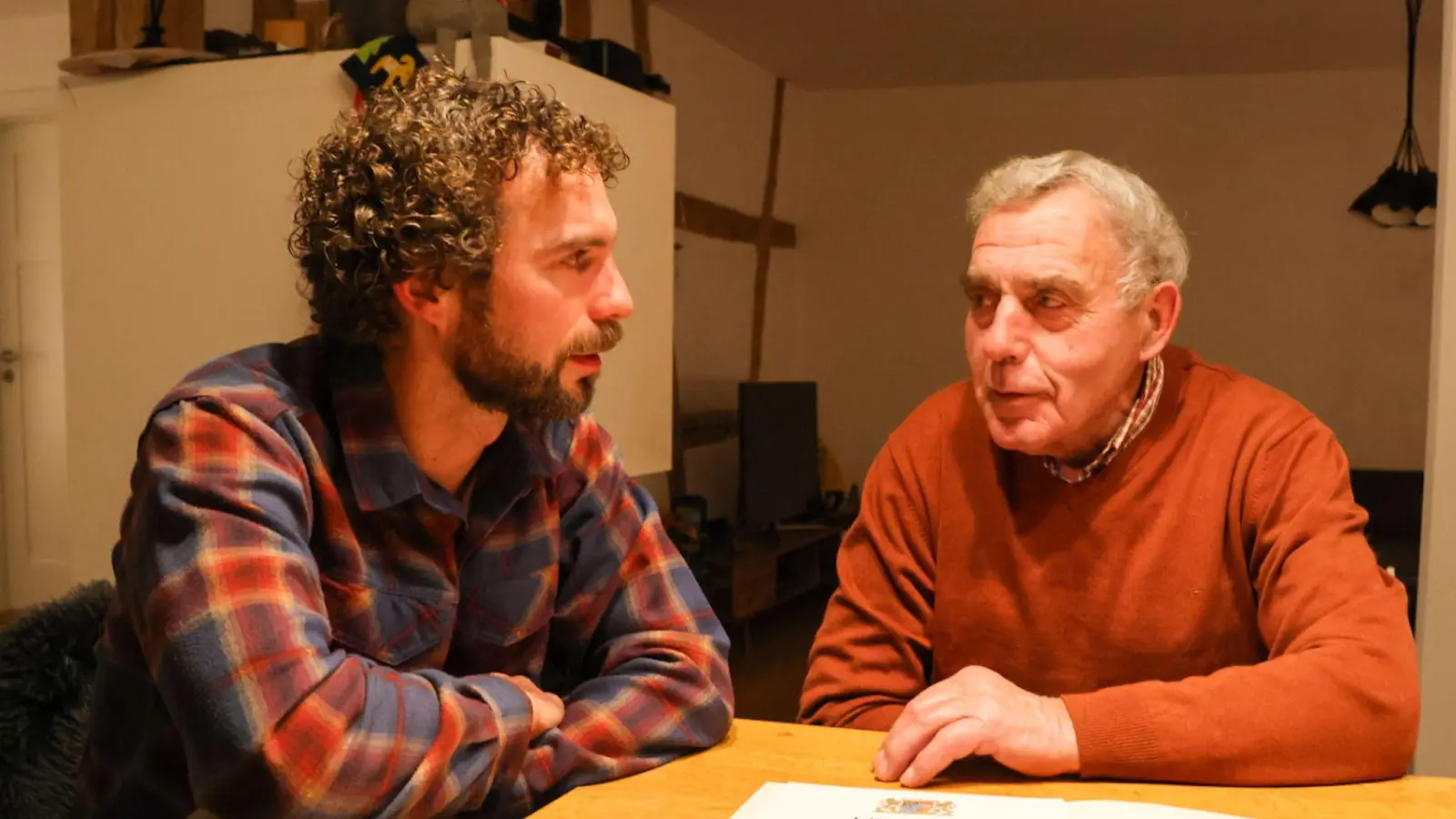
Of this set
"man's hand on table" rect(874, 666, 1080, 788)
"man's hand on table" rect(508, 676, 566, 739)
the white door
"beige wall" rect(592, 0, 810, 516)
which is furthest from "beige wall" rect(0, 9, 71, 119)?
"man's hand on table" rect(874, 666, 1080, 788)

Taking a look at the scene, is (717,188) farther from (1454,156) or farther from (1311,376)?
(1454,156)

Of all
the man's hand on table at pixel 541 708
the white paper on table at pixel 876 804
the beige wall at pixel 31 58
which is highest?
the beige wall at pixel 31 58

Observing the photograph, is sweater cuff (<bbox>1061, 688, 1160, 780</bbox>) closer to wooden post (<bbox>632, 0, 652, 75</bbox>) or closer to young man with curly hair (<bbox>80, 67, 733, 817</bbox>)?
young man with curly hair (<bbox>80, 67, 733, 817</bbox>)

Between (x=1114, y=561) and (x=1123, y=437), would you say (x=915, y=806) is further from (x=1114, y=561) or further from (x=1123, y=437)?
(x=1123, y=437)

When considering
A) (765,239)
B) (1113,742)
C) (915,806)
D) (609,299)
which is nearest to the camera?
(915,806)

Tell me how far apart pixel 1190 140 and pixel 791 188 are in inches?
80.1

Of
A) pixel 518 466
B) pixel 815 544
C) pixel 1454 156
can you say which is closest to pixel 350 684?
pixel 518 466

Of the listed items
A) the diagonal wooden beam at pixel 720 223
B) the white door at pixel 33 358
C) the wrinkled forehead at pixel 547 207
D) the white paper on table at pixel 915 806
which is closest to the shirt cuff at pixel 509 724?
the white paper on table at pixel 915 806

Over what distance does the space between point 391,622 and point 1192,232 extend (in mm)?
5823

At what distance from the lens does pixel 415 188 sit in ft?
4.15

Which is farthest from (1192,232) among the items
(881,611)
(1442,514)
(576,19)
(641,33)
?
(881,611)

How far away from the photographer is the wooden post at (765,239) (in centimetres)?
617

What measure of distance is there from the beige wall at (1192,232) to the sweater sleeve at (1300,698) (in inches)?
200

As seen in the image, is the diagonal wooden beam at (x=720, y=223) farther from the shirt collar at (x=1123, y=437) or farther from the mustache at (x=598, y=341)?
the mustache at (x=598, y=341)
